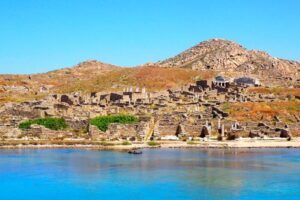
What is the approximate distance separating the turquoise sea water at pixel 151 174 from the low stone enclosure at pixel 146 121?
5183 millimetres

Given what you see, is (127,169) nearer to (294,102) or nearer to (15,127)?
(15,127)

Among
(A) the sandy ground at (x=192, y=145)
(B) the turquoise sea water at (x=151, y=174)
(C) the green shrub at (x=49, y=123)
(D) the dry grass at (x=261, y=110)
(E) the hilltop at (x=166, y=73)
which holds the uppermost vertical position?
(E) the hilltop at (x=166, y=73)

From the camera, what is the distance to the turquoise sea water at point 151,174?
27.1 metres

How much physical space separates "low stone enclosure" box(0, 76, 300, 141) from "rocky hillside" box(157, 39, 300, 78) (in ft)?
176

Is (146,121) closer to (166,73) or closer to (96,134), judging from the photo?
(96,134)

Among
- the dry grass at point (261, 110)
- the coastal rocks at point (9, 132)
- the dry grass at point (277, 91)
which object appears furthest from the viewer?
the dry grass at point (277, 91)

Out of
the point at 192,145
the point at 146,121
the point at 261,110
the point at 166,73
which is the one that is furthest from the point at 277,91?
the point at 166,73

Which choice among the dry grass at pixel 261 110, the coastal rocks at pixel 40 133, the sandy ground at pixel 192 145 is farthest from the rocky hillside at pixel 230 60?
the coastal rocks at pixel 40 133

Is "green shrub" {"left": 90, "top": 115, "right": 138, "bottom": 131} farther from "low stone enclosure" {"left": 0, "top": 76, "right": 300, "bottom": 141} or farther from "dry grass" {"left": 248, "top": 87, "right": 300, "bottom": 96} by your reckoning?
"dry grass" {"left": 248, "top": 87, "right": 300, "bottom": 96}

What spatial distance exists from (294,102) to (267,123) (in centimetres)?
1166

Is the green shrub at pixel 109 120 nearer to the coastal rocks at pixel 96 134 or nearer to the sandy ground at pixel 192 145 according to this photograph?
the coastal rocks at pixel 96 134

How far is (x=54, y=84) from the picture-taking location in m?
105

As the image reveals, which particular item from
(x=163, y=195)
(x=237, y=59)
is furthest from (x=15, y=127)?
(x=237, y=59)

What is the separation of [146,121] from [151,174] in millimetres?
18570
